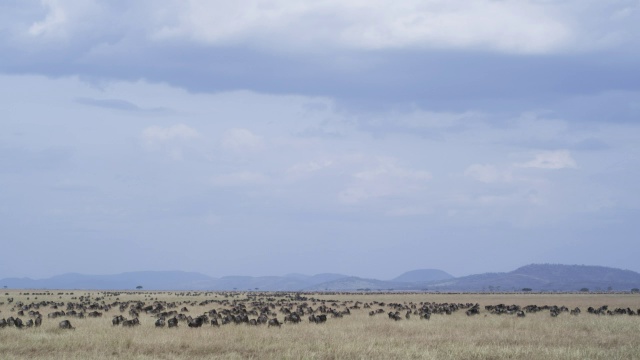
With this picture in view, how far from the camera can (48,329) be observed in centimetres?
2708

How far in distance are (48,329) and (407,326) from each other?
47.5ft

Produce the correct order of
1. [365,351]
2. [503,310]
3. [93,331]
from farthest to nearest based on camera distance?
[503,310], [93,331], [365,351]

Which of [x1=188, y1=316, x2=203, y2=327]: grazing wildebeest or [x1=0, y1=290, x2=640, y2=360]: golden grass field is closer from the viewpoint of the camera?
[x1=0, y1=290, x2=640, y2=360]: golden grass field

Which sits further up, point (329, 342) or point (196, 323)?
point (196, 323)

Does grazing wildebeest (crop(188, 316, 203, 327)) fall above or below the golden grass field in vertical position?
above

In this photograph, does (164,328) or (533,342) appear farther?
(164,328)

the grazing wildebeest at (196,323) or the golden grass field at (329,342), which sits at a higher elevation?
the grazing wildebeest at (196,323)

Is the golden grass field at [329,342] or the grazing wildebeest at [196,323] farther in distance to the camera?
the grazing wildebeest at [196,323]

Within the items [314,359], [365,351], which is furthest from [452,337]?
[314,359]

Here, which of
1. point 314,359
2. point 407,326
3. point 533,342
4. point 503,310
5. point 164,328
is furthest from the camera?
point 503,310

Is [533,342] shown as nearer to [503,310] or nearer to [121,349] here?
[121,349]

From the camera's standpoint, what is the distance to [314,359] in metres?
19.5

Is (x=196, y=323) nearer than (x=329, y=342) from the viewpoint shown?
No

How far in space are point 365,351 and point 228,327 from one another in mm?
9364
